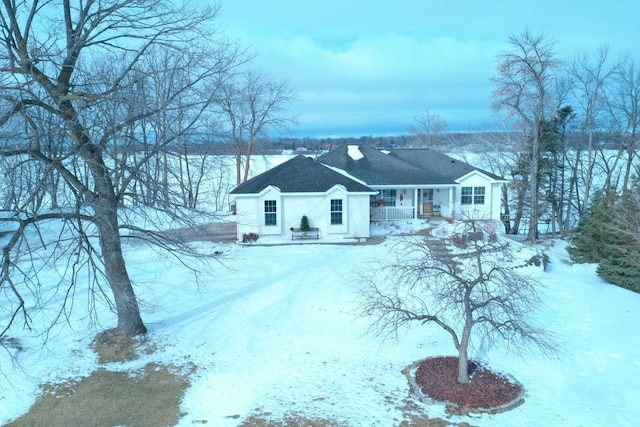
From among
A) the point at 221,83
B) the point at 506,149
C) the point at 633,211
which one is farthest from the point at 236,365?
the point at 506,149

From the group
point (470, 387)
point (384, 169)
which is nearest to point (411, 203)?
point (384, 169)

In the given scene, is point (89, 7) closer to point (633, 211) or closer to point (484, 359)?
point (484, 359)

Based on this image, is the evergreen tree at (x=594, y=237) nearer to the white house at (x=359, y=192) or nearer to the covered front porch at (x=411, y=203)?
the white house at (x=359, y=192)

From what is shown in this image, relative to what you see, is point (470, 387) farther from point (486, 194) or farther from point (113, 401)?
point (486, 194)

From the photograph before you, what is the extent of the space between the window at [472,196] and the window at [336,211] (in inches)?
321

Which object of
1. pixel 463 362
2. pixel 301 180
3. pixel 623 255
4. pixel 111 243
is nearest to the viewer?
pixel 463 362

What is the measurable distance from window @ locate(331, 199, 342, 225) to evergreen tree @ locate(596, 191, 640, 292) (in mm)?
10965

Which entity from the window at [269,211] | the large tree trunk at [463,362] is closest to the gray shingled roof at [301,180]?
the window at [269,211]

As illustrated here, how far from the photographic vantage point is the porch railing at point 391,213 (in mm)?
25297

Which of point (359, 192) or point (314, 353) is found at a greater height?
point (359, 192)

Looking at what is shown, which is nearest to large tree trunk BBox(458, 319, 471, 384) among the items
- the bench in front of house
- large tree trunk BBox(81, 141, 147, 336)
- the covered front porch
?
large tree trunk BBox(81, 141, 147, 336)

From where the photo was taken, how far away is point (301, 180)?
22.2m

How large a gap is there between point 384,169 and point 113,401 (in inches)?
822

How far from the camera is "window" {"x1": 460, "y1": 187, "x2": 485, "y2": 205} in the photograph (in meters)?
25.4
